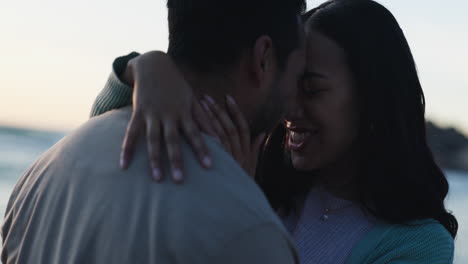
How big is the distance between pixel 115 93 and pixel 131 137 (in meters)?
0.25

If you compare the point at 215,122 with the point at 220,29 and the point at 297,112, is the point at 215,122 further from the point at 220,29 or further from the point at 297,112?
the point at 297,112

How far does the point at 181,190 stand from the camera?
3.90 feet

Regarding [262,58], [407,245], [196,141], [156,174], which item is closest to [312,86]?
[407,245]

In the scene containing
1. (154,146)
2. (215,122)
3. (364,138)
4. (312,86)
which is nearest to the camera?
(154,146)

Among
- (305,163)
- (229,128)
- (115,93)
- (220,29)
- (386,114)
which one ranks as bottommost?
(305,163)

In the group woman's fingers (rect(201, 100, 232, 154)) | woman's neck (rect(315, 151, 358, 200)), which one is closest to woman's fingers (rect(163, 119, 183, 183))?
woman's fingers (rect(201, 100, 232, 154))

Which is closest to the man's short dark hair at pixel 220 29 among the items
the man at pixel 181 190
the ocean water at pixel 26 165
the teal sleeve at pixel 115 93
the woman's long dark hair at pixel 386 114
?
the man at pixel 181 190

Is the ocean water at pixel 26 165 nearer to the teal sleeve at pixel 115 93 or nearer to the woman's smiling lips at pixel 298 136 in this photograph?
the woman's smiling lips at pixel 298 136

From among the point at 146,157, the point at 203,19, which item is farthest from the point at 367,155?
the point at 146,157

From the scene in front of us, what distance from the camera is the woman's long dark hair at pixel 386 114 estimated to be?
225cm

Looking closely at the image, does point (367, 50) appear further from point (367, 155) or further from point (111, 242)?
point (111, 242)

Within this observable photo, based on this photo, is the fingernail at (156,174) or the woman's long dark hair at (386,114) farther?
the woman's long dark hair at (386,114)

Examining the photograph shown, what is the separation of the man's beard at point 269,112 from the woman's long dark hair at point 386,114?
709 millimetres

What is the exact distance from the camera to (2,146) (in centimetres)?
1681
